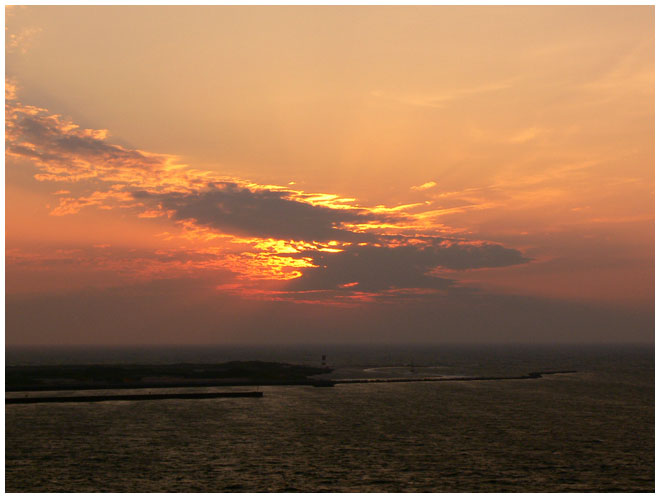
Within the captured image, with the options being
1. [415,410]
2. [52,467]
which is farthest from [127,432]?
[415,410]

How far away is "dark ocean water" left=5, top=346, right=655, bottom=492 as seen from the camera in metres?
41.6

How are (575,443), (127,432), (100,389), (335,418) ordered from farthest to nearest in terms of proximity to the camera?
(100,389), (335,418), (127,432), (575,443)

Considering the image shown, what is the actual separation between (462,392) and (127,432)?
64.0m

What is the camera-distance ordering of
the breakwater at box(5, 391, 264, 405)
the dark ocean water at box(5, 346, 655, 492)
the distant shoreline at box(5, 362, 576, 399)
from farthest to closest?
1. the distant shoreline at box(5, 362, 576, 399)
2. the breakwater at box(5, 391, 264, 405)
3. the dark ocean water at box(5, 346, 655, 492)

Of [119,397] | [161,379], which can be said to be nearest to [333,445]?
[119,397]

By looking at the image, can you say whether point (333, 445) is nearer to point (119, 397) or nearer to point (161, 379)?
point (119, 397)

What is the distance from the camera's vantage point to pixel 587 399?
97812mm

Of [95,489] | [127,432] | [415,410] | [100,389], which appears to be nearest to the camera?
[95,489]

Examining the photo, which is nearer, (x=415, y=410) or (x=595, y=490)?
(x=595, y=490)

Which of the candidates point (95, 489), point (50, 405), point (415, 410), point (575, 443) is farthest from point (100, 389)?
point (575, 443)

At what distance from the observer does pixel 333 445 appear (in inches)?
2159

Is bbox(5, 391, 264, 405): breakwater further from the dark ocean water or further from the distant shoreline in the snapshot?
the distant shoreline

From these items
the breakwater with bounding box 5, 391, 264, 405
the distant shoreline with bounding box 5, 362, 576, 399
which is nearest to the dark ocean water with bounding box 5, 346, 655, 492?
the breakwater with bounding box 5, 391, 264, 405

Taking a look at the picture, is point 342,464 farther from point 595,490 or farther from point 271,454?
point 595,490
